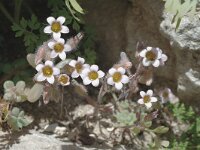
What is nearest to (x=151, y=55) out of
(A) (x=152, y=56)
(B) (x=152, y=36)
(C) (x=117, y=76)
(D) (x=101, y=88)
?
(A) (x=152, y=56)

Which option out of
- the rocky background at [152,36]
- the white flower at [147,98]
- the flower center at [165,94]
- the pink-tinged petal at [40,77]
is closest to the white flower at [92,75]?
the pink-tinged petal at [40,77]

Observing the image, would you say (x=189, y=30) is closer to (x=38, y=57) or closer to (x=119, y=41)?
(x=119, y=41)

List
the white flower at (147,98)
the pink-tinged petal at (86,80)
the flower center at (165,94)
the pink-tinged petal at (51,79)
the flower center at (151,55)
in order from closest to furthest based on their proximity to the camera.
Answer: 1. the pink-tinged petal at (51,79)
2. the pink-tinged petal at (86,80)
3. the flower center at (151,55)
4. the white flower at (147,98)
5. the flower center at (165,94)

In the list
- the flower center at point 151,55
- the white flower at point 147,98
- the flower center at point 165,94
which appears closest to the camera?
the flower center at point 151,55

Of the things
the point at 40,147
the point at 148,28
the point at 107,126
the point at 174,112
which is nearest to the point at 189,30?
the point at 148,28

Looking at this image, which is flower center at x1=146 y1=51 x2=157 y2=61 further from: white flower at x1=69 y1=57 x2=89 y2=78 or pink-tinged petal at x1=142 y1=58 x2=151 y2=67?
white flower at x1=69 y1=57 x2=89 y2=78

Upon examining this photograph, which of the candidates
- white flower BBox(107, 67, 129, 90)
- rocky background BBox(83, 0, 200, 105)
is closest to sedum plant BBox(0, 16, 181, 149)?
white flower BBox(107, 67, 129, 90)

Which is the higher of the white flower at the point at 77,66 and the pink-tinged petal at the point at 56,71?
the white flower at the point at 77,66

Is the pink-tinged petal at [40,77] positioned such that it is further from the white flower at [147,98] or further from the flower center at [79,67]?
the white flower at [147,98]
